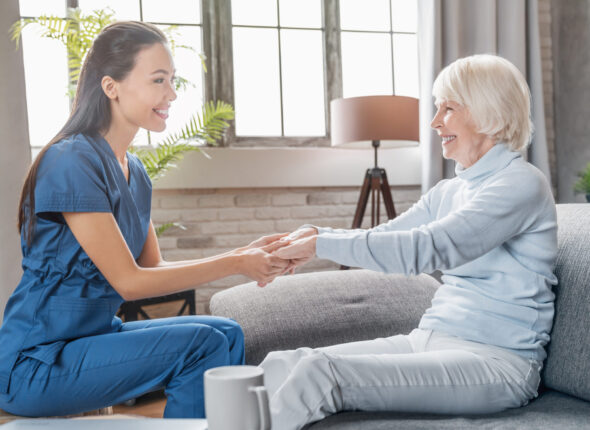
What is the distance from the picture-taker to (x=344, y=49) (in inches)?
138

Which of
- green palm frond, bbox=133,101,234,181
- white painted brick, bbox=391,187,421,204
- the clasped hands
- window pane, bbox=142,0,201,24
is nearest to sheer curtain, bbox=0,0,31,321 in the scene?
green palm frond, bbox=133,101,234,181

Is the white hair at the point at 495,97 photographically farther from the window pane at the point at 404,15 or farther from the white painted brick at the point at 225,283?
the window pane at the point at 404,15

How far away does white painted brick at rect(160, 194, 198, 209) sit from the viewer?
3.07 meters

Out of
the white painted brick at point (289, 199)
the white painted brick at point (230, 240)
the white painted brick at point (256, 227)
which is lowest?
the white painted brick at point (230, 240)

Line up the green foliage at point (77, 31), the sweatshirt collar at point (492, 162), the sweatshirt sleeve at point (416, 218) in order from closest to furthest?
the sweatshirt collar at point (492, 162), the sweatshirt sleeve at point (416, 218), the green foliage at point (77, 31)

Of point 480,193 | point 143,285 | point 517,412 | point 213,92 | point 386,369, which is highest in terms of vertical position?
point 213,92

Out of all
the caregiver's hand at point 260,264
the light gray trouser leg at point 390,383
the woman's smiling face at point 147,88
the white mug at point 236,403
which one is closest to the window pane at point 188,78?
the woman's smiling face at point 147,88

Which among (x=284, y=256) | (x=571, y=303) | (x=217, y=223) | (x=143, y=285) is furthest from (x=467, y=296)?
(x=217, y=223)

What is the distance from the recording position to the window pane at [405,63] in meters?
3.60

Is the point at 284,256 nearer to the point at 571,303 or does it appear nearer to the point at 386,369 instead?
the point at 386,369

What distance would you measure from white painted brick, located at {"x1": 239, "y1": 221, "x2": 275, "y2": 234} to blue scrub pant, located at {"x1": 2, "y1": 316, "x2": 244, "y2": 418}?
78.9 inches

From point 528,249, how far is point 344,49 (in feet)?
8.27

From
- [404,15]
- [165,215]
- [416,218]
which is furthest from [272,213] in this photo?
[416,218]

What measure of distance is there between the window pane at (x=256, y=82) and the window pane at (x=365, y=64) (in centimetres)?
44
